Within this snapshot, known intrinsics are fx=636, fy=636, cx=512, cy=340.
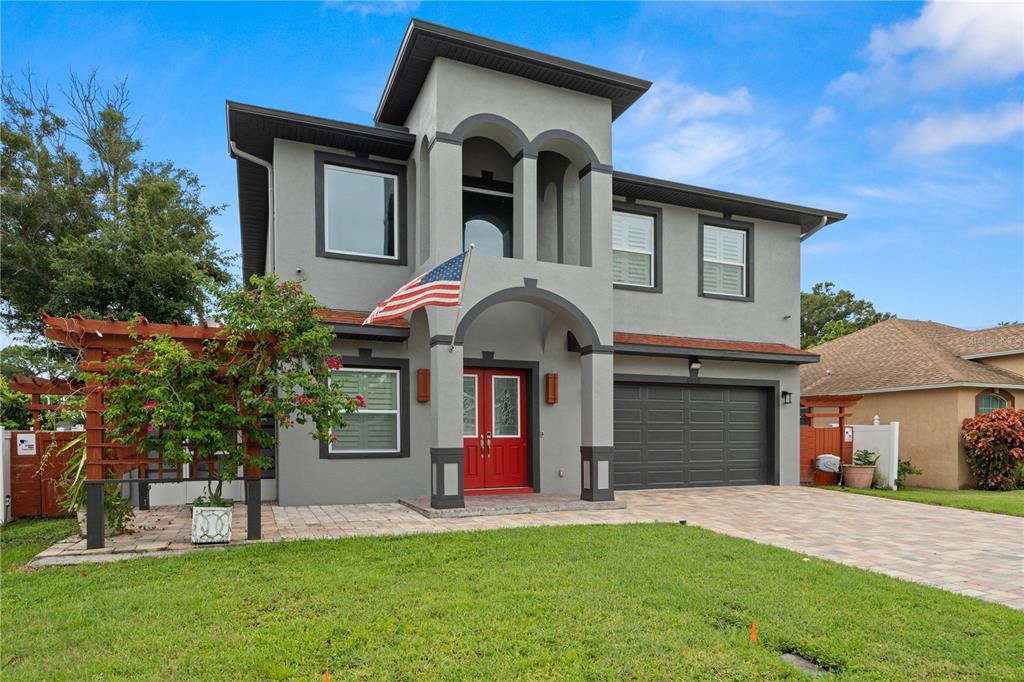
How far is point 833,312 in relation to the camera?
40.0 meters

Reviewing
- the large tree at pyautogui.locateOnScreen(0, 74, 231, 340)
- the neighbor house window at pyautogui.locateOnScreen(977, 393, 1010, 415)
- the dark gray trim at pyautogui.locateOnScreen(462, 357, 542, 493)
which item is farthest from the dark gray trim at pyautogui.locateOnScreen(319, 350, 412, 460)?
the neighbor house window at pyautogui.locateOnScreen(977, 393, 1010, 415)

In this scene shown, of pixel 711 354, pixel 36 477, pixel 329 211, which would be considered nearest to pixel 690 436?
pixel 711 354

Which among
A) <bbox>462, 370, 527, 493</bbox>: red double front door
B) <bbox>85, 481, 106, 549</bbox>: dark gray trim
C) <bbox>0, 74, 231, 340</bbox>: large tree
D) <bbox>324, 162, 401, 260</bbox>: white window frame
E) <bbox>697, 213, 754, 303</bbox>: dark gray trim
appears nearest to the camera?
<bbox>85, 481, 106, 549</bbox>: dark gray trim

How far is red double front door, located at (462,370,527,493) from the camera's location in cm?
1114

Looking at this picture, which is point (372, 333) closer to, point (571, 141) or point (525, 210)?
point (525, 210)

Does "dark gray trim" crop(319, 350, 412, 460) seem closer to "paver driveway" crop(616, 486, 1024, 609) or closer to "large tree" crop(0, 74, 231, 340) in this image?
"paver driveway" crop(616, 486, 1024, 609)

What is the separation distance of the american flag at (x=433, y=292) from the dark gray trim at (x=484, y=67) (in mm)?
3640

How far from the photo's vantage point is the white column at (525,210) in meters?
10.0

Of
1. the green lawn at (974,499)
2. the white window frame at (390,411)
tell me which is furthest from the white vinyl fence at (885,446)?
the white window frame at (390,411)

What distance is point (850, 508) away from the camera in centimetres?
1064

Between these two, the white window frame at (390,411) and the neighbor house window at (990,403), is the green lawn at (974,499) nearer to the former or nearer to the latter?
the neighbor house window at (990,403)

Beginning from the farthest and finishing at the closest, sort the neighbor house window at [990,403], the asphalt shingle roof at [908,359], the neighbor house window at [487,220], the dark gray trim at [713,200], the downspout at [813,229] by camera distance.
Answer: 1. the asphalt shingle roof at [908,359]
2. the neighbor house window at [990,403]
3. the downspout at [813,229]
4. the dark gray trim at [713,200]
5. the neighbor house window at [487,220]

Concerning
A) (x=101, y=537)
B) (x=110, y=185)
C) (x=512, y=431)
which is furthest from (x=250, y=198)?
(x=110, y=185)

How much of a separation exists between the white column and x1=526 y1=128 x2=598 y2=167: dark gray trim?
231 mm
